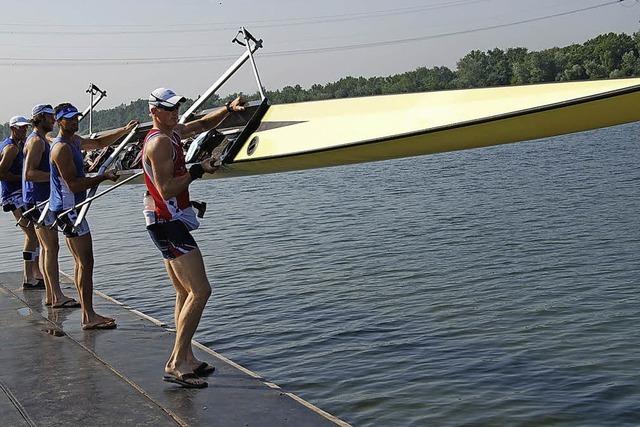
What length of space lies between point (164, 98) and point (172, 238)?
93 cm

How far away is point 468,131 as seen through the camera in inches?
278

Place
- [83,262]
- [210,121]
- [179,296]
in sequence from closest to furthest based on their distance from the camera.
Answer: [179,296], [210,121], [83,262]

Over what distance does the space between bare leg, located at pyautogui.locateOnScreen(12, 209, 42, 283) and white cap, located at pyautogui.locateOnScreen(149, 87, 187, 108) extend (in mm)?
4937

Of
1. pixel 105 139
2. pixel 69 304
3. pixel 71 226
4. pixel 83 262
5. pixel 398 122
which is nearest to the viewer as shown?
pixel 398 122

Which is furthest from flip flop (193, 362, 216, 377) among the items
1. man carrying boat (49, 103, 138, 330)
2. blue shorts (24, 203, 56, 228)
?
blue shorts (24, 203, 56, 228)

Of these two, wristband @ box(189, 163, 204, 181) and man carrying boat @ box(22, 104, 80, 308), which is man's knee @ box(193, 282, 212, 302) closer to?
wristband @ box(189, 163, 204, 181)

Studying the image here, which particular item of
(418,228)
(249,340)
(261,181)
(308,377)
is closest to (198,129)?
(308,377)

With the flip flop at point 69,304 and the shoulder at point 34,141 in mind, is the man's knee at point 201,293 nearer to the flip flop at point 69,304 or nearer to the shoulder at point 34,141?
the shoulder at point 34,141

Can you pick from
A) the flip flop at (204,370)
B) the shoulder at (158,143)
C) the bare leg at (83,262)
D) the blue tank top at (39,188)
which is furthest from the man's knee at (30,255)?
the shoulder at (158,143)

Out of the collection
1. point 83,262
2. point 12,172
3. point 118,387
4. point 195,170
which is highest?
point 195,170

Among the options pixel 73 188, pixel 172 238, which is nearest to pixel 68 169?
pixel 73 188

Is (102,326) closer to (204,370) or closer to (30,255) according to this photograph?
(204,370)

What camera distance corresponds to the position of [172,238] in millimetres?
A: 6246

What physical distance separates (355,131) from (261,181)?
33.0 meters
